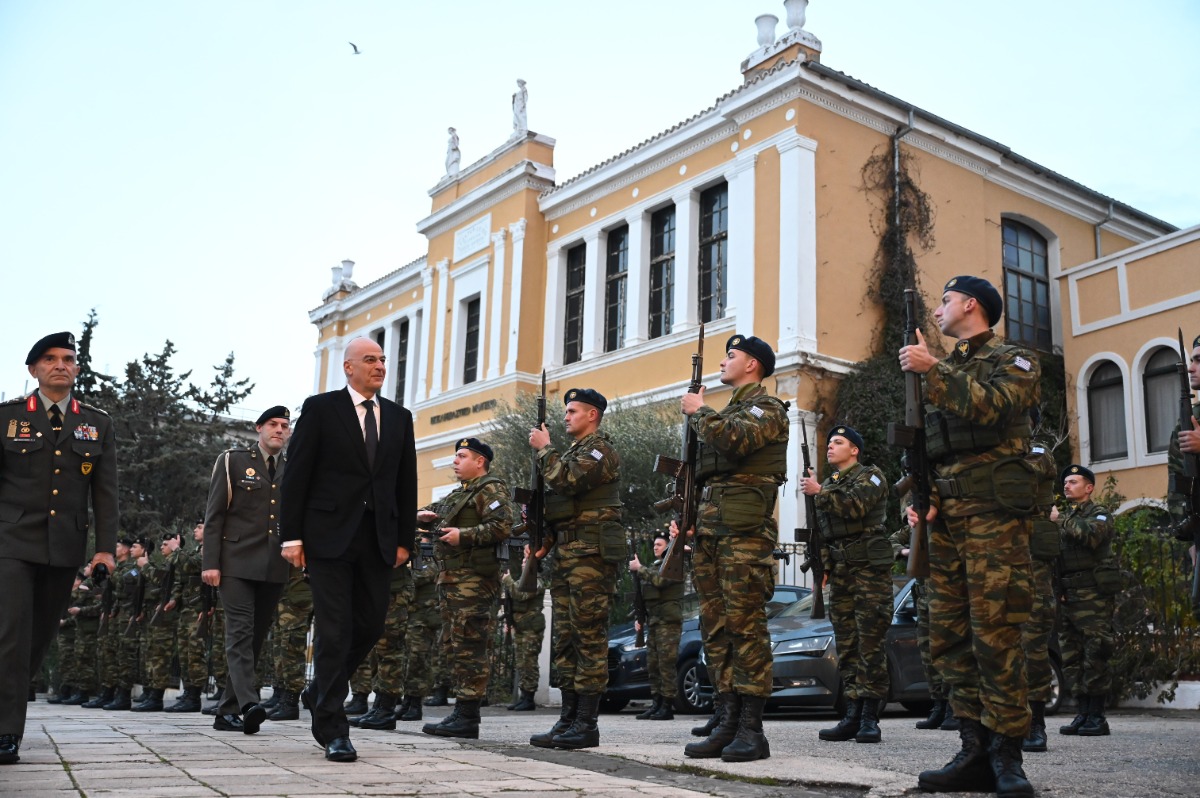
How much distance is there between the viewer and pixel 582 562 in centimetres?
715

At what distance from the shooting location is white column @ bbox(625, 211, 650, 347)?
83.6ft

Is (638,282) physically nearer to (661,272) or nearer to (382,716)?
(661,272)

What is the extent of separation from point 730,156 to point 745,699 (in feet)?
61.1

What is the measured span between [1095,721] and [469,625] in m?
4.93

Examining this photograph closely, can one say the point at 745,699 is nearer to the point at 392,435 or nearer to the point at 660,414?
the point at 392,435

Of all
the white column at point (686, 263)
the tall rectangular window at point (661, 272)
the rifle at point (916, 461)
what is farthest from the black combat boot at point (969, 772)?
the tall rectangular window at point (661, 272)

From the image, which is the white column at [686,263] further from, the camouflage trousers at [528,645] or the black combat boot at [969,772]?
the black combat boot at [969,772]

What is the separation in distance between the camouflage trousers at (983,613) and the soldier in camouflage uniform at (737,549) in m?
1.25

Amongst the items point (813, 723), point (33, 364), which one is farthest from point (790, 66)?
point (33, 364)

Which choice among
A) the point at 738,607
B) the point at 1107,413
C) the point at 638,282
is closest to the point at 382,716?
the point at 738,607

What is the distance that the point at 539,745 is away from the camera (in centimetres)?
682

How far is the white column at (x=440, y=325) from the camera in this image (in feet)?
103

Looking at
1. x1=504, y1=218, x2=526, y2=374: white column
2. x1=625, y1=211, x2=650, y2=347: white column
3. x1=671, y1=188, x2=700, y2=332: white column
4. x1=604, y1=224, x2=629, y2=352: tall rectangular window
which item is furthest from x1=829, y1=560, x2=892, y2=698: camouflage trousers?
x1=504, y1=218, x2=526, y2=374: white column

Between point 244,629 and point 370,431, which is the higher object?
point 370,431
